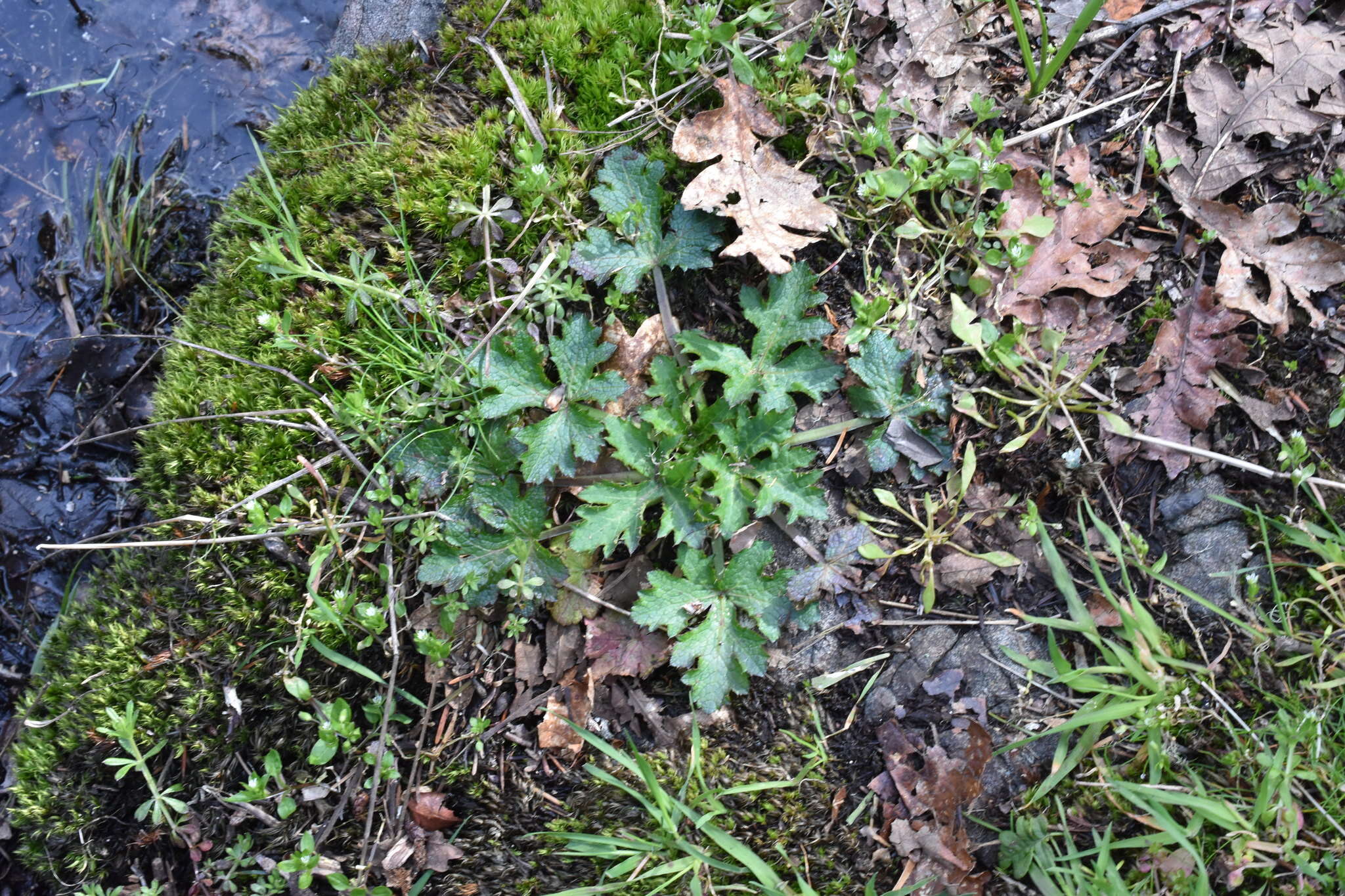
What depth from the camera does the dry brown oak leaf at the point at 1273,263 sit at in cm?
270

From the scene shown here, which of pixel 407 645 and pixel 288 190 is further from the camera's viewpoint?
pixel 288 190

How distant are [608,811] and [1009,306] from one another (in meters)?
2.24

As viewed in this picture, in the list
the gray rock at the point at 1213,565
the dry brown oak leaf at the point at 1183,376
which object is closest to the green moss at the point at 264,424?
the dry brown oak leaf at the point at 1183,376

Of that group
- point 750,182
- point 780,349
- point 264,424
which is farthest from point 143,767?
point 750,182

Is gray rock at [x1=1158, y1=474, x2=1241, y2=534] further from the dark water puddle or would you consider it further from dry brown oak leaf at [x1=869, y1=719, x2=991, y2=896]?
the dark water puddle

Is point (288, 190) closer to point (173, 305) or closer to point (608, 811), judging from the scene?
point (173, 305)

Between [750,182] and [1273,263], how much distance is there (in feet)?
6.03

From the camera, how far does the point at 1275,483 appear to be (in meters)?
2.66

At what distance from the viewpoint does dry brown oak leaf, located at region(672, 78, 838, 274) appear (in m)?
2.79

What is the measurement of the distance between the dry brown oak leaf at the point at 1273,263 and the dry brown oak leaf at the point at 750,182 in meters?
1.38

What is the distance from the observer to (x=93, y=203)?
12.3 feet

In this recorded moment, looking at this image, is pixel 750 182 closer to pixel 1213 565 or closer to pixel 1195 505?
pixel 1195 505

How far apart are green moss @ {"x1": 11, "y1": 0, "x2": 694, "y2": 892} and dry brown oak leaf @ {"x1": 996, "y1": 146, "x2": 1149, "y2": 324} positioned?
162 centimetres

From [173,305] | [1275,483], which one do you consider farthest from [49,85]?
[1275,483]
